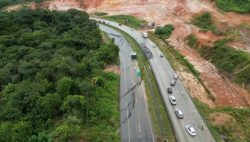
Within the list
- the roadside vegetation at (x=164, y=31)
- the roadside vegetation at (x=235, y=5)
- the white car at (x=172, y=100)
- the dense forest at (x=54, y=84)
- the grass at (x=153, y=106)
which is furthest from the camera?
the roadside vegetation at (x=164, y=31)

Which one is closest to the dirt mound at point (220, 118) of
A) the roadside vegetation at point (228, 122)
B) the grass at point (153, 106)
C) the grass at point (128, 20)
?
the roadside vegetation at point (228, 122)

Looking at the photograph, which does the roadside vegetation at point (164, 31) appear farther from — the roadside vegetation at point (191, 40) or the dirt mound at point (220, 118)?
the dirt mound at point (220, 118)

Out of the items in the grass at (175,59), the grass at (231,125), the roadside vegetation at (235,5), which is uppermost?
the roadside vegetation at (235,5)

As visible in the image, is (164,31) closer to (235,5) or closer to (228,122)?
(235,5)

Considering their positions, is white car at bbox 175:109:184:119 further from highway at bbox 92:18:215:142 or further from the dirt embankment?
the dirt embankment

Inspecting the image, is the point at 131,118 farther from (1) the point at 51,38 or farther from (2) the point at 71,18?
(2) the point at 71,18

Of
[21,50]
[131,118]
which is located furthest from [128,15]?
[131,118]
